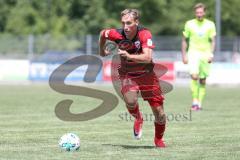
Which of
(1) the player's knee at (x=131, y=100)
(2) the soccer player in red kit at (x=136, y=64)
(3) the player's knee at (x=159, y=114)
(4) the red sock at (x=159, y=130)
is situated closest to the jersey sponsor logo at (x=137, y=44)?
(2) the soccer player in red kit at (x=136, y=64)

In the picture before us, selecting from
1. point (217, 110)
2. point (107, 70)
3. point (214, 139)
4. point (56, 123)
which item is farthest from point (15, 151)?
point (107, 70)

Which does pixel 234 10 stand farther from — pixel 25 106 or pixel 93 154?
pixel 93 154

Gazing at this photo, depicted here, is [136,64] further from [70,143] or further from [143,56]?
[70,143]

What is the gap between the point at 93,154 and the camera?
8852 millimetres

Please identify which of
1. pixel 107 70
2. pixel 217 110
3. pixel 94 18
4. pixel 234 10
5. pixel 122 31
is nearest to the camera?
pixel 122 31

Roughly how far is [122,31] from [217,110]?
7.57 metres

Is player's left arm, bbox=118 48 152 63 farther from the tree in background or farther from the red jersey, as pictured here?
the tree in background

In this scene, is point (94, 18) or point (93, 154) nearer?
point (93, 154)

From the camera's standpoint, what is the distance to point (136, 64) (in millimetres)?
9641

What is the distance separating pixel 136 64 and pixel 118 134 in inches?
82.4

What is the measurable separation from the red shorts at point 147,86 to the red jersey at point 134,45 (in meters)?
0.07

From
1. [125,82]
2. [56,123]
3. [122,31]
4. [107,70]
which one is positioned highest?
[122,31]

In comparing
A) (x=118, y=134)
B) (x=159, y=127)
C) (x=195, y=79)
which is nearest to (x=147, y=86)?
(x=159, y=127)

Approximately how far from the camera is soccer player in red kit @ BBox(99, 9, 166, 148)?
30.2 feet
